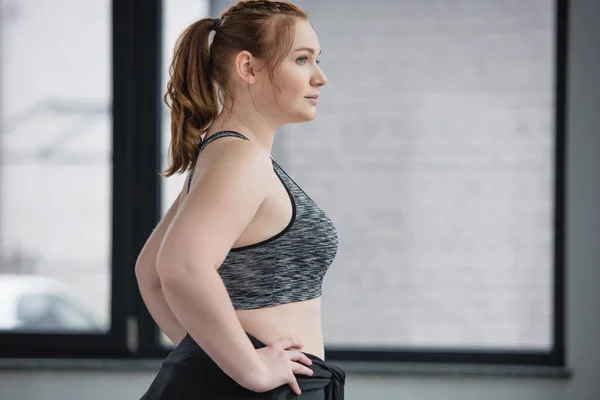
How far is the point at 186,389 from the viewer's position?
1.04m

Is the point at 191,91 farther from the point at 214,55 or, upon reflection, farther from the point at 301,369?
the point at 301,369

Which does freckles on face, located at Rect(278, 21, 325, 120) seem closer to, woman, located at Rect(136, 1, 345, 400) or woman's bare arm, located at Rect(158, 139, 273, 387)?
woman, located at Rect(136, 1, 345, 400)

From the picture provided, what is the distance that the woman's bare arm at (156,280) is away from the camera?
1188mm

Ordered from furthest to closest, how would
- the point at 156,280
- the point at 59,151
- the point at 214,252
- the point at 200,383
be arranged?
the point at 59,151 → the point at 156,280 → the point at 200,383 → the point at 214,252

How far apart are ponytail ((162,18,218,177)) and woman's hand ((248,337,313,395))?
0.31 m

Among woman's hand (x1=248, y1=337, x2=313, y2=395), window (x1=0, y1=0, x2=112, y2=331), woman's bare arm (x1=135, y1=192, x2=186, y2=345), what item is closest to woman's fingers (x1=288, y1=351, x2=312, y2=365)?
woman's hand (x1=248, y1=337, x2=313, y2=395)

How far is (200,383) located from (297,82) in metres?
0.45

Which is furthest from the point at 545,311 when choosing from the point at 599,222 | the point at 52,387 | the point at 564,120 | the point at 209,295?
the point at 209,295

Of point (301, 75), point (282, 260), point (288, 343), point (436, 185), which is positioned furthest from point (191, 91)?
point (436, 185)

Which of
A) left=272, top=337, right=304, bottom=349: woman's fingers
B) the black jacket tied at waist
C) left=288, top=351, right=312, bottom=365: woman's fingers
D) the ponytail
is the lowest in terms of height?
the black jacket tied at waist

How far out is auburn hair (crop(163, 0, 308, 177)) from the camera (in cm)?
108

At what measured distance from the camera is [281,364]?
1.03 m

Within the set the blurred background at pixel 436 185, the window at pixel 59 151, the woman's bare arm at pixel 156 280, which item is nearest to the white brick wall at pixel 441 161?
the blurred background at pixel 436 185

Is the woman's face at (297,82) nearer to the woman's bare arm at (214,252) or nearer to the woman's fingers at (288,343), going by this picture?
the woman's bare arm at (214,252)
